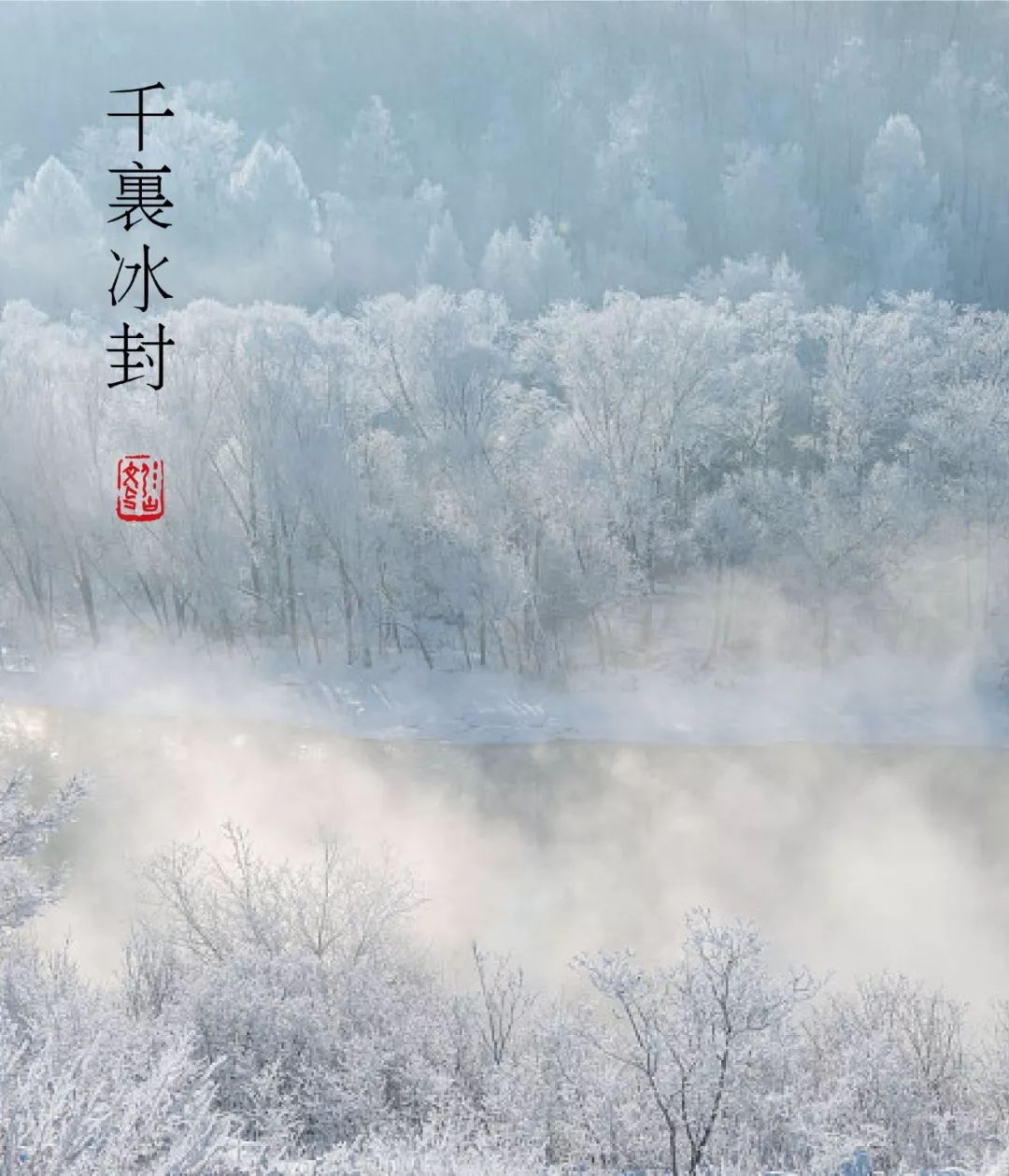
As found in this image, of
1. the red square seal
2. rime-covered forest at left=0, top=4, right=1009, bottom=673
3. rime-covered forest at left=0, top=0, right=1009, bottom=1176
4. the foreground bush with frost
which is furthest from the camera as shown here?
the red square seal

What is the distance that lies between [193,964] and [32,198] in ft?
156

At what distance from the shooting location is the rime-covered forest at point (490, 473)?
39.5 feet

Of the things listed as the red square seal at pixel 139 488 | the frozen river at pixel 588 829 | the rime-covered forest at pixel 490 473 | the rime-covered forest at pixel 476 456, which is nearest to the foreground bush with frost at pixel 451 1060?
the rime-covered forest at pixel 490 473

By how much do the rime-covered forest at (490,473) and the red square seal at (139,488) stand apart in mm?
577

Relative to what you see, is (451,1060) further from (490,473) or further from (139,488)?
(139,488)

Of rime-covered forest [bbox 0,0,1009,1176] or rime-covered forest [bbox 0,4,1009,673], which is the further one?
rime-covered forest [bbox 0,4,1009,673]

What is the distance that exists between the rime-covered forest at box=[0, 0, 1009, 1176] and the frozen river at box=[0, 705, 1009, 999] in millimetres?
937

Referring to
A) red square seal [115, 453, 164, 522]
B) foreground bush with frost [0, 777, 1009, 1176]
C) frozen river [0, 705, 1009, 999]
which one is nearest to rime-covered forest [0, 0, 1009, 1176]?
foreground bush with frost [0, 777, 1009, 1176]

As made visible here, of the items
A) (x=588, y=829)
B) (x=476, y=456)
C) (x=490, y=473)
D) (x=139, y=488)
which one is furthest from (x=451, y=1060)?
(x=139, y=488)

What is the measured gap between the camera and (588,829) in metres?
24.8

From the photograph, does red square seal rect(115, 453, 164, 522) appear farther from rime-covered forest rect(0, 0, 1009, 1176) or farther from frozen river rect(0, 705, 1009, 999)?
frozen river rect(0, 705, 1009, 999)

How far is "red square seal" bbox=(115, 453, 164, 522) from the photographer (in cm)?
3139

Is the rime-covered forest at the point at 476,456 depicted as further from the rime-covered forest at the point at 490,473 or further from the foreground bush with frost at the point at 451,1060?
the foreground bush with frost at the point at 451,1060

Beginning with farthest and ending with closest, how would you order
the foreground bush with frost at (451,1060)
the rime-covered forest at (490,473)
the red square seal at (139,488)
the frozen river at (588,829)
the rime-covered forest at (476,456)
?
1. the red square seal at (139,488)
2. the rime-covered forest at (476,456)
3. the frozen river at (588,829)
4. the rime-covered forest at (490,473)
5. the foreground bush with frost at (451,1060)
